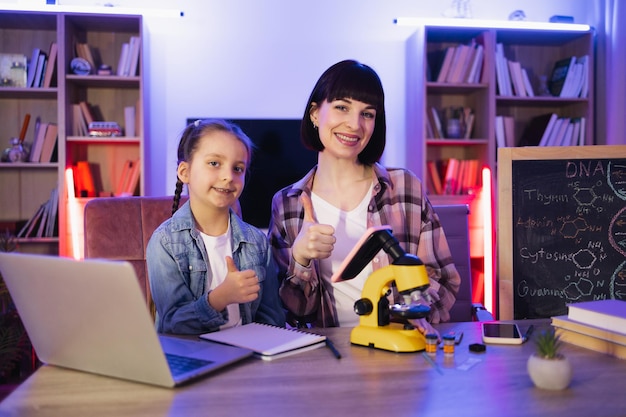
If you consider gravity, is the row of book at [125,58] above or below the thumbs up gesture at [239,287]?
above

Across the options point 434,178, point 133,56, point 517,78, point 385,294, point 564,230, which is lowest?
point 385,294

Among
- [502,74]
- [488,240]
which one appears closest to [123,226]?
[488,240]

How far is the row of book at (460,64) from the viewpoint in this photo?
416 cm

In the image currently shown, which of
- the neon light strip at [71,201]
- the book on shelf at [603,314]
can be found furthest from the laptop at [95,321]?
the neon light strip at [71,201]

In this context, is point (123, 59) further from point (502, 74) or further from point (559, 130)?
point (559, 130)

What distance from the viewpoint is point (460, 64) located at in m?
4.16

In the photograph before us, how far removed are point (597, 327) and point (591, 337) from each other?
0.02m

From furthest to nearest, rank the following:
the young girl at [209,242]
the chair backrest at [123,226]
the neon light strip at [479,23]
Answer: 1. the neon light strip at [479,23]
2. the chair backrest at [123,226]
3. the young girl at [209,242]

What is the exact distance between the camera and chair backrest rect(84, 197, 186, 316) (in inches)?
74.2

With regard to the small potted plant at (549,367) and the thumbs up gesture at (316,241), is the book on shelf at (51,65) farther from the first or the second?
the small potted plant at (549,367)

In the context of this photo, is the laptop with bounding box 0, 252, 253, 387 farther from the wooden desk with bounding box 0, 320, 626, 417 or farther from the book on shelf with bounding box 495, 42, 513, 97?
the book on shelf with bounding box 495, 42, 513, 97

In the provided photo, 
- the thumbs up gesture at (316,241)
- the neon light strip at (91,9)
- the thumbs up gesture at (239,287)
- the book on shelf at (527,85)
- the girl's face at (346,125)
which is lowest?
the thumbs up gesture at (239,287)

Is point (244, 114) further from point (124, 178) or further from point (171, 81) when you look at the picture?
point (124, 178)

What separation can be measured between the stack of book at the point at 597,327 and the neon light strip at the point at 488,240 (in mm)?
1272
